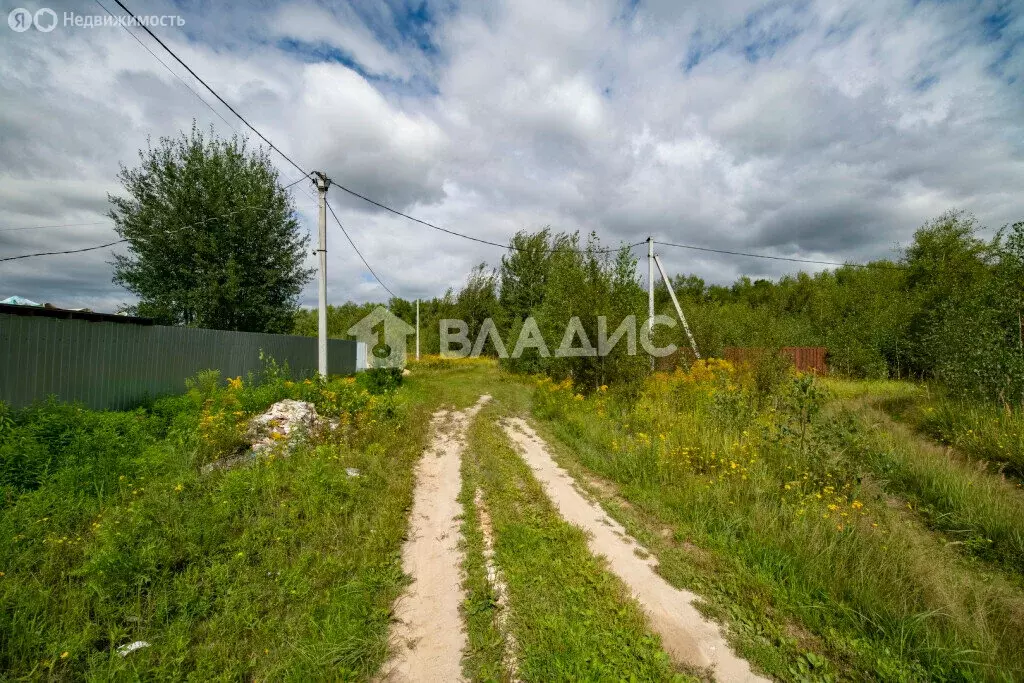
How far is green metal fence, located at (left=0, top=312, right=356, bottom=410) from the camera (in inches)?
210

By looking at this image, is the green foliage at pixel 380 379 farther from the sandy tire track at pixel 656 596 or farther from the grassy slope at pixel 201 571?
the sandy tire track at pixel 656 596

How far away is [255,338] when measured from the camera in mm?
10562

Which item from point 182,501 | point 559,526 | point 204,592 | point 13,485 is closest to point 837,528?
point 559,526

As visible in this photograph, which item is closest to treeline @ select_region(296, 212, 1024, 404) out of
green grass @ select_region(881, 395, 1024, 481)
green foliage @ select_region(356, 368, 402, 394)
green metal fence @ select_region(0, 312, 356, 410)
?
green grass @ select_region(881, 395, 1024, 481)

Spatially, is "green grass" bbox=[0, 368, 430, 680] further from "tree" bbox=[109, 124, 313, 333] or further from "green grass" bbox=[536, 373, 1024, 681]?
"tree" bbox=[109, 124, 313, 333]

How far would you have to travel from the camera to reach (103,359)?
6500 millimetres

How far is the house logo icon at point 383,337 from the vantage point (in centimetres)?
1817

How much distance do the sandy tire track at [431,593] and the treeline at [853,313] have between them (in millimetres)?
6545

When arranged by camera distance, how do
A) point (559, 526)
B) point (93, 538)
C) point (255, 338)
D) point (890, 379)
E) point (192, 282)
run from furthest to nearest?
point (890, 379) < point (192, 282) < point (255, 338) < point (559, 526) < point (93, 538)

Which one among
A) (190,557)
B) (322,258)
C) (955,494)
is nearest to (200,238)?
(322,258)

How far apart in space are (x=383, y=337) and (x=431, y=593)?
23467 mm

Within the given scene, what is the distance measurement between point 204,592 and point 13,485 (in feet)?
10.0

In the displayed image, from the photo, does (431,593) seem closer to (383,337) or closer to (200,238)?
(200,238)

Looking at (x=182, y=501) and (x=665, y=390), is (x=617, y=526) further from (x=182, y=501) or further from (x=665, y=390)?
(x=665, y=390)
